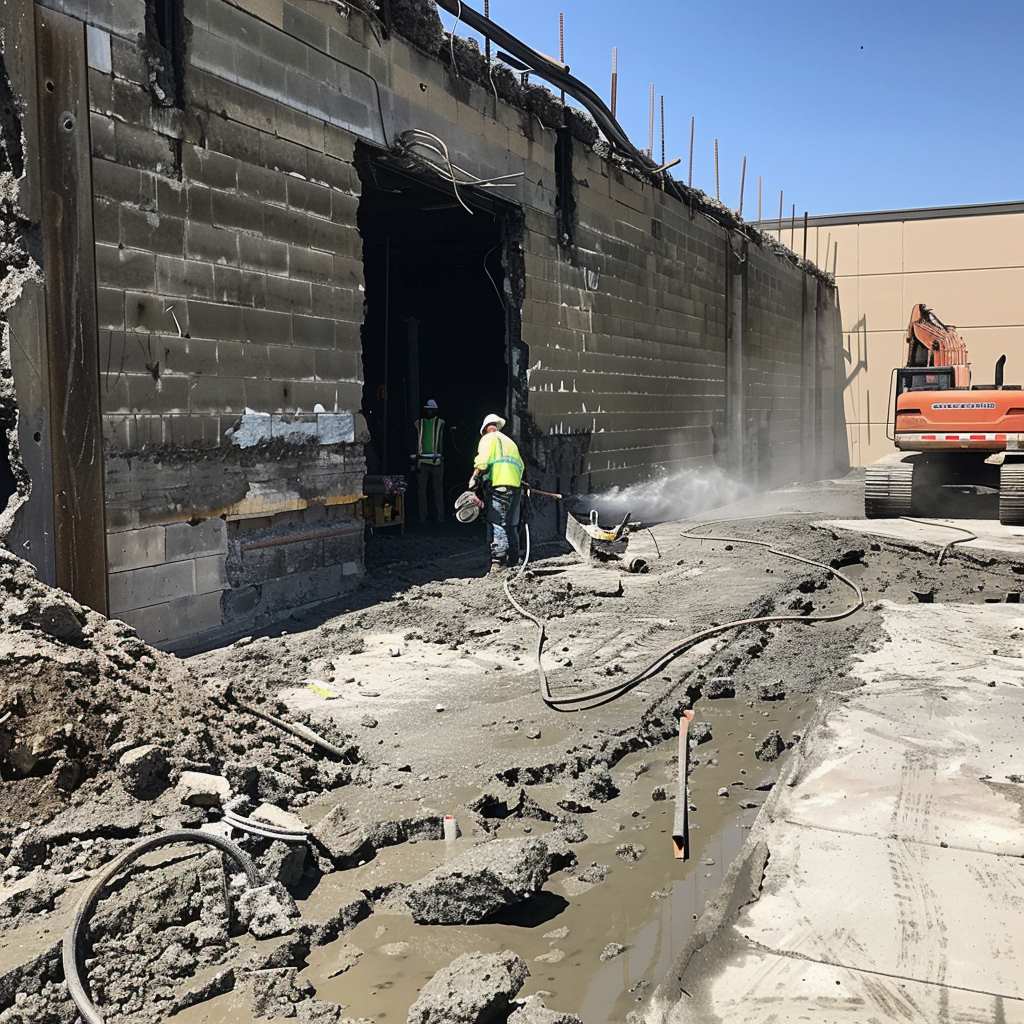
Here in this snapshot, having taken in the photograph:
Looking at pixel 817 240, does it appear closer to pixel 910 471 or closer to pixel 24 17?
pixel 910 471

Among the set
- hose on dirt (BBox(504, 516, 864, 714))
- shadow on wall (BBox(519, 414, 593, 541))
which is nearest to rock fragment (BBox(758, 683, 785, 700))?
hose on dirt (BBox(504, 516, 864, 714))

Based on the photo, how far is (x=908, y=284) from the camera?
28.6m

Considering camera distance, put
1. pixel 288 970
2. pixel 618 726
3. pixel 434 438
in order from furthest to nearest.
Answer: pixel 434 438
pixel 618 726
pixel 288 970

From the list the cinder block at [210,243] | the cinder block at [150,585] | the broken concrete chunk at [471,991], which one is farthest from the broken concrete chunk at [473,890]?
the cinder block at [210,243]

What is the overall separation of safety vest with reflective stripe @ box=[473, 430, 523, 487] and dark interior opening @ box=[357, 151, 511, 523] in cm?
429

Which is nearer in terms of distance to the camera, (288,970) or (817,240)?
(288,970)

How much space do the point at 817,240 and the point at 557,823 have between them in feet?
91.7

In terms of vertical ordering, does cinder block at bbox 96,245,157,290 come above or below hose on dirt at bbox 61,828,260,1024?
above

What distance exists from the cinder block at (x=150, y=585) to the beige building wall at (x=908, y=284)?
2293 cm

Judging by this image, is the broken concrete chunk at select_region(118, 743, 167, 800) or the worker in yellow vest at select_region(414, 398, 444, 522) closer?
the broken concrete chunk at select_region(118, 743, 167, 800)

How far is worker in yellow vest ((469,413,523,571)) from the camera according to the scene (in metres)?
10.9

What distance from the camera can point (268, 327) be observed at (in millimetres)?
8398

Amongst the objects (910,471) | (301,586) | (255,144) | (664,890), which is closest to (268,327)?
(255,144)

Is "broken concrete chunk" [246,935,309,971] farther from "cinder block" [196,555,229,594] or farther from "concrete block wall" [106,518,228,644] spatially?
"cinder block" [196,555,229,594]
